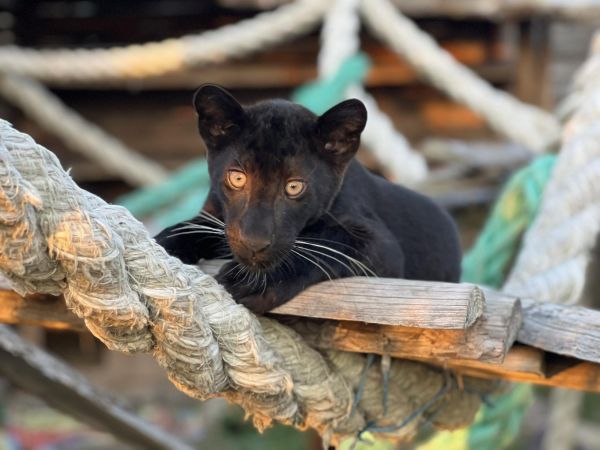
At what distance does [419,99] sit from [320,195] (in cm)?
339

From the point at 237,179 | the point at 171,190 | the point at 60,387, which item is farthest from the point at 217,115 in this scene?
the point at 171,190

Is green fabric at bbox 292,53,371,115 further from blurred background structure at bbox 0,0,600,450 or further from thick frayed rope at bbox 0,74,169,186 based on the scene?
thick frayed rope at bbox 0,74,169,186

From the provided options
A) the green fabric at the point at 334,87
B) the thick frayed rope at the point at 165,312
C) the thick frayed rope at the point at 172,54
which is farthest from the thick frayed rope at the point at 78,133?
the thick frayed rope at the point at 165,312

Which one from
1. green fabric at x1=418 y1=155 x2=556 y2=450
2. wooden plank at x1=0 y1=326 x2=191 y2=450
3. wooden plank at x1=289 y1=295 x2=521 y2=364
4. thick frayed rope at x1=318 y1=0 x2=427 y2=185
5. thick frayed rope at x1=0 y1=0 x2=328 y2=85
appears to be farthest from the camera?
thick frayed rope at x1=0 y1=0 x2=328 y2=85

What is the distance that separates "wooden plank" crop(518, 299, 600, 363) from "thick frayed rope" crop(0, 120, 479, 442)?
0.28m

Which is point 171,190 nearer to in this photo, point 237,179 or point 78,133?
point 78,133

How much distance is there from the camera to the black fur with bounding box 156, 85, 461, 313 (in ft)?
5.32

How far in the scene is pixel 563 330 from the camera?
1691 mm

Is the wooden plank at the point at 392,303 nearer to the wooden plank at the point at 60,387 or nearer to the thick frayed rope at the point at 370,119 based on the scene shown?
the wooden plank at the point at 60,387

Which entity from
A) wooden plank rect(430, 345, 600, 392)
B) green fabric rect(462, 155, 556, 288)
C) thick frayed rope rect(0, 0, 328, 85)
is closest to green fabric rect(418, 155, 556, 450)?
green fabric rect(462, 155, 556, 288)

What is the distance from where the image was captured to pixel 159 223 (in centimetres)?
347

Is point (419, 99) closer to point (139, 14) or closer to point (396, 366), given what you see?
point (139, 14)

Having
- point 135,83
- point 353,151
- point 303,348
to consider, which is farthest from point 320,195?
point 135,83

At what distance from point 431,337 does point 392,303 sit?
14 cm
